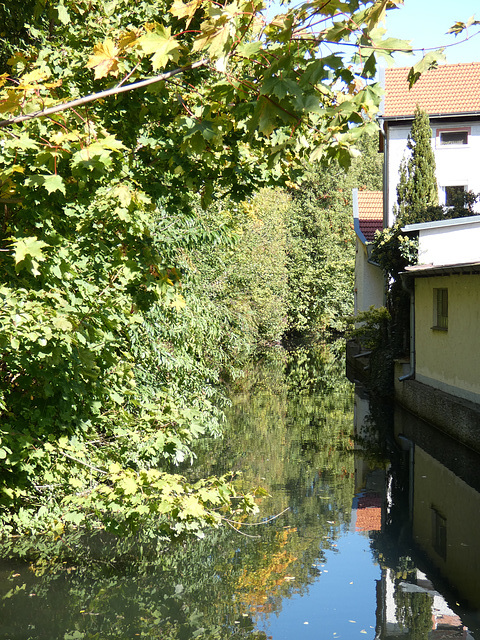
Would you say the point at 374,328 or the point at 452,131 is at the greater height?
the point at 452,131

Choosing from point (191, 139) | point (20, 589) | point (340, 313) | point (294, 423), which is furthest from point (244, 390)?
point (340, 313)

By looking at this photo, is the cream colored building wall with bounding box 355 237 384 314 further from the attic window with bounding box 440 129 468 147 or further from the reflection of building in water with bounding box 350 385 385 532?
the reflection of building in water with bounding box 350 385 385 532

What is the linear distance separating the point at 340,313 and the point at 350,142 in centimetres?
4418

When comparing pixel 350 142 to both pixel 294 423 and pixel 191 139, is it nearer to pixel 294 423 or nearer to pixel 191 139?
pixel 191 139

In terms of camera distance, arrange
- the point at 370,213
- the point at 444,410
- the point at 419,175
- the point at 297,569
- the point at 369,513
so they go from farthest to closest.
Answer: the point at 370,213 → the point at 419,175 → the point at 444,410 → the point at 369,513 → the point at 297,569

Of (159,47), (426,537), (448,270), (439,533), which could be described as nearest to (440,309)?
(448,270)

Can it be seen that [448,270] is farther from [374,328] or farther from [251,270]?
[251,270]

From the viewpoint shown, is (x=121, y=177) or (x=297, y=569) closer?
(x=121, y=177)

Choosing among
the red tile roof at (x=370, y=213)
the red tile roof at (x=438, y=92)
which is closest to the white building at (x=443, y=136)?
the red tile roof at (x=438, y=92)

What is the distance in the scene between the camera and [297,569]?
7.01 meters

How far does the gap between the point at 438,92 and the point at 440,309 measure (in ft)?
45.7

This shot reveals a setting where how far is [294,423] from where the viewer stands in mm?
15734

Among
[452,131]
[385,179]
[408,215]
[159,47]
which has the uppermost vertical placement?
[452,131]

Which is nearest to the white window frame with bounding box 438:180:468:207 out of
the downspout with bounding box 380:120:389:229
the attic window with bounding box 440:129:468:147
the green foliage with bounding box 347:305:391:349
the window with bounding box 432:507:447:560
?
the attic window with bounding box 440:129:468:147
